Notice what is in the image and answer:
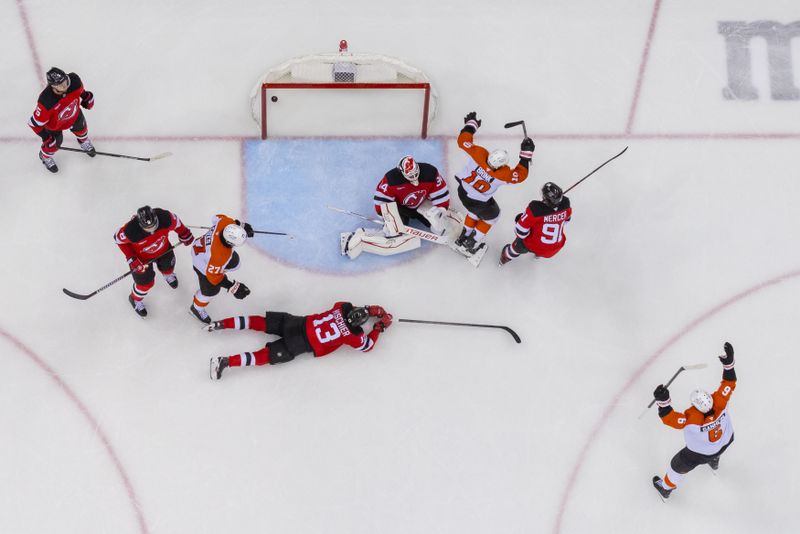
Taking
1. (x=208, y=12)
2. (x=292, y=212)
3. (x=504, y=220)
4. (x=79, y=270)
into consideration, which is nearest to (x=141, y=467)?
(x=79, y=270)

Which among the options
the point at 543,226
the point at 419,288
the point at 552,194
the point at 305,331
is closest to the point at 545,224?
the point at 543,226

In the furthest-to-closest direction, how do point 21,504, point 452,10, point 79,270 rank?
point 452,10, point 79,270, point 21,504

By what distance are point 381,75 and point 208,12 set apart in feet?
4.75

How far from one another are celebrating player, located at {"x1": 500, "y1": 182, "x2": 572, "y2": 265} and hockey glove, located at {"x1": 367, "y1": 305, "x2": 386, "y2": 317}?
962 millimetres

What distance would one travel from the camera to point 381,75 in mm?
7023

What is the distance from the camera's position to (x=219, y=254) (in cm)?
579

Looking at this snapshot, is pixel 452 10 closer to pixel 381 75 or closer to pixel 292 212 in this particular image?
pixel 381 75

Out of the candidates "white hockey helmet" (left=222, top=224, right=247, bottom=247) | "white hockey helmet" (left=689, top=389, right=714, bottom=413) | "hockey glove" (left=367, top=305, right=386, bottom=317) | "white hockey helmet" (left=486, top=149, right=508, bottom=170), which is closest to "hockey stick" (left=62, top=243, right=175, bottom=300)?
"white hockey helmet" (left=222, top=224, right=247, bottom=247)

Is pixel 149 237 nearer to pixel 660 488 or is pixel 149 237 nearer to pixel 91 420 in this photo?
pixel 91 420

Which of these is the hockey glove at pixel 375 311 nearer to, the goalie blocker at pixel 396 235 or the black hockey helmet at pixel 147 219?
the goalie blocker at pixel 396 235

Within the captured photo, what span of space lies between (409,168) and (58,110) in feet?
7.43

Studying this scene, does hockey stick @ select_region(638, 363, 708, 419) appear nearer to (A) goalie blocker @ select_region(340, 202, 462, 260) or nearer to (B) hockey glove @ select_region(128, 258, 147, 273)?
(A) goalie blocker @ select_region(340, 202, 462, 260)

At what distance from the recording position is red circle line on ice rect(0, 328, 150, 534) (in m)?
6.08

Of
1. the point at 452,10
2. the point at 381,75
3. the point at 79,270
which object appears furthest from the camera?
the point at 452,10
